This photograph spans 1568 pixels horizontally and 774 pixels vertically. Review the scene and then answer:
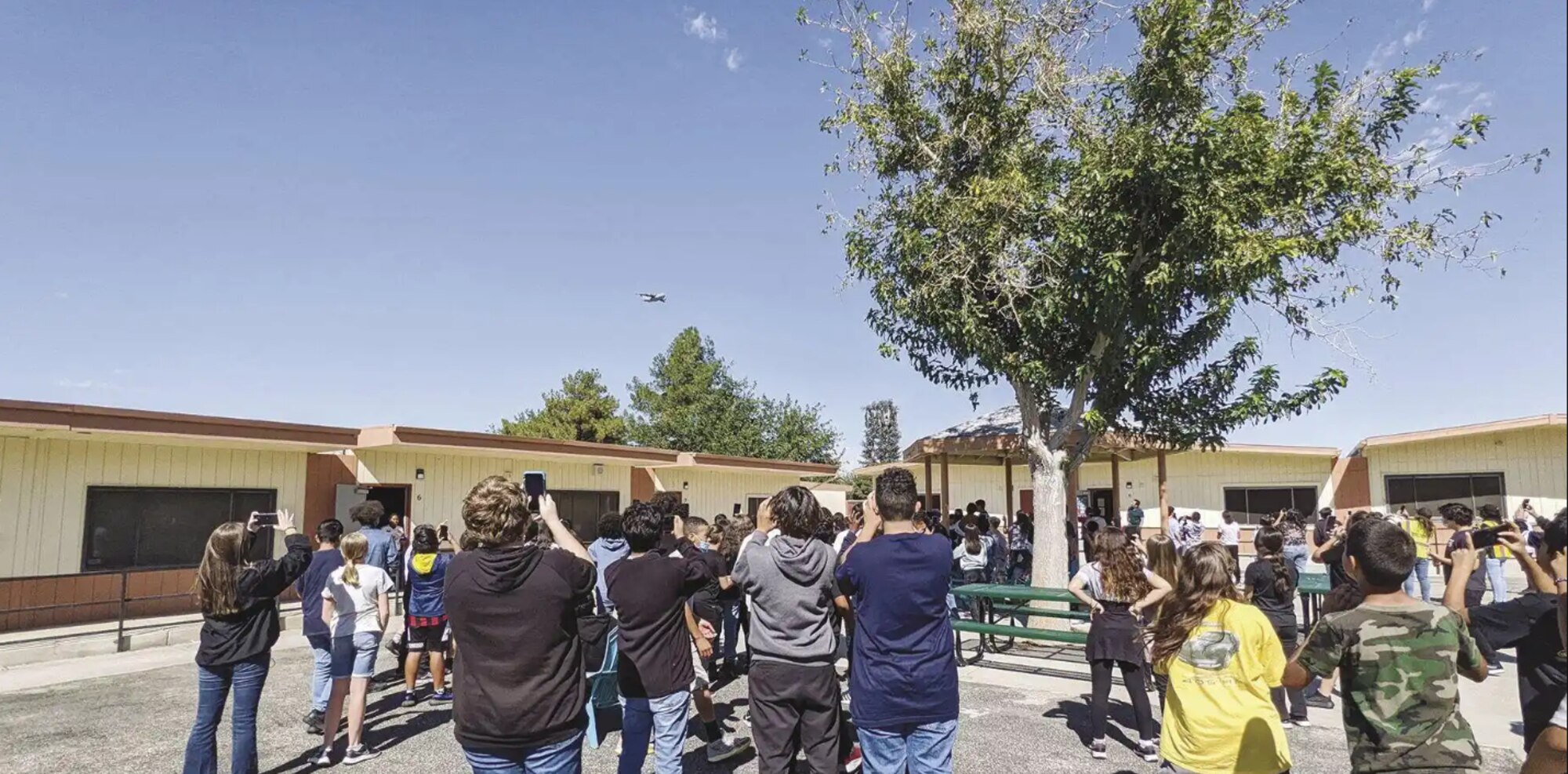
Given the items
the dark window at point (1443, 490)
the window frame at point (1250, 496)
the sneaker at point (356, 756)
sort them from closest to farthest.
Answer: the sneaker at point (356, 756) → the dark window at point (1443, 490) → the window frame at point (1250, 496)

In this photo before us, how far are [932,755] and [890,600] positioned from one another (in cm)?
72

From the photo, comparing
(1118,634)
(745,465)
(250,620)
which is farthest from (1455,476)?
(250,620)

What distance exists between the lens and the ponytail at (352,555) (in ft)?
19.9

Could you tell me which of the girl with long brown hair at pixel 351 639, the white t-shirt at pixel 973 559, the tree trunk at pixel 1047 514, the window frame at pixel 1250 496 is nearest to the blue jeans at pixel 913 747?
the girl with long brown hair at pixel 351 639

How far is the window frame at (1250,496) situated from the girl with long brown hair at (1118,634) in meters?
20.1

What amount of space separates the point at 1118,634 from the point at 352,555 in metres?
5.42

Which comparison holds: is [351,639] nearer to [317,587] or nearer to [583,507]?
[317,587]

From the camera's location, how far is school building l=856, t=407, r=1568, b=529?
1653cm

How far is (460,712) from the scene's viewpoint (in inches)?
130

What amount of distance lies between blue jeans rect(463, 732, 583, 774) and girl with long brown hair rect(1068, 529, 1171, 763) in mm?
3961

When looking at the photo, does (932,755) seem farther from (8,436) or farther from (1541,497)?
(1541,497)

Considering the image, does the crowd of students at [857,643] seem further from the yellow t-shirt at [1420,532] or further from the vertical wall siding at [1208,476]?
the vertical wall siding at [1208,476]

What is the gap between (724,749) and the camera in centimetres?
586

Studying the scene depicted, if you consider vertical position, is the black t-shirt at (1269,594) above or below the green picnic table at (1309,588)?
above
